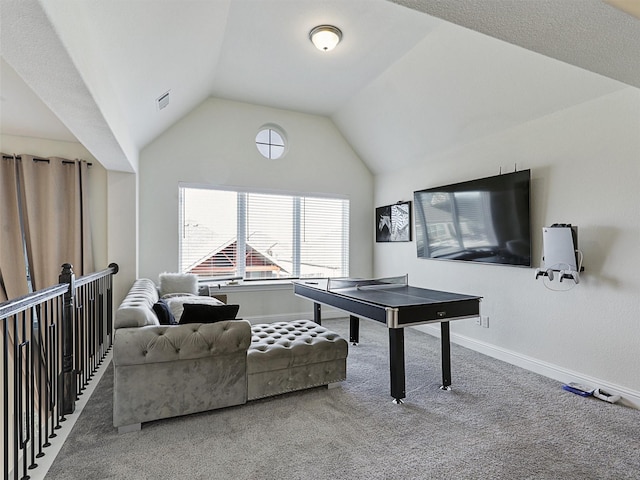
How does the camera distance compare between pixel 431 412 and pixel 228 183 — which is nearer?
pixel 431 412

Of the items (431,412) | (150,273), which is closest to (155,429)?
(431,412)

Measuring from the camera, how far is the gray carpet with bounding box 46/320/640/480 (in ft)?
6.26

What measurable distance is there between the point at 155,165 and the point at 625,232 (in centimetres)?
511

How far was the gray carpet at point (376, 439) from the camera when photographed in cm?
191

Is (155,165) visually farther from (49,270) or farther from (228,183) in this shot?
(49,270)

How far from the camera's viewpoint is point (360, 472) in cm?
189

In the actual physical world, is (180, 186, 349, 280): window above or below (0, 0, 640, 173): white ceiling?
below

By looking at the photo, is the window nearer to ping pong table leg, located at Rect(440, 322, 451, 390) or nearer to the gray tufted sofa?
the gray tufted sofa

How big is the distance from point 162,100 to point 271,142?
2019mm

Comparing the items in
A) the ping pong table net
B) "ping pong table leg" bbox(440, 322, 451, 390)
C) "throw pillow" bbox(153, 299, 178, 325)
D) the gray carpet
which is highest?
the ping pong table net

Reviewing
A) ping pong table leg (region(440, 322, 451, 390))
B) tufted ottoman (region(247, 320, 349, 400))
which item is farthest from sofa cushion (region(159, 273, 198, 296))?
ping pong table leg (region(440, 322, 451, 390))

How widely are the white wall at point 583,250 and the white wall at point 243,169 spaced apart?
2234 mm

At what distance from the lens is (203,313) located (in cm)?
252

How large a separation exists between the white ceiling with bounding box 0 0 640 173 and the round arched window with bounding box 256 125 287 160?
0.38m
